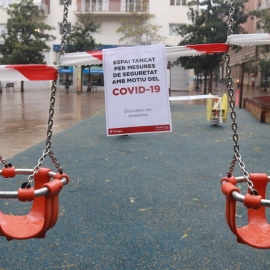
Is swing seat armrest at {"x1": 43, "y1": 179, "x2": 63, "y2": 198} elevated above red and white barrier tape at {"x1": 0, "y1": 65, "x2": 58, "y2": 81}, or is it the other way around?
red and white barrier tape at {"x1": 0, "y1": 65, "x2": 58, "y2": 81}

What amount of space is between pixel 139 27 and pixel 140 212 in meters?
32.8

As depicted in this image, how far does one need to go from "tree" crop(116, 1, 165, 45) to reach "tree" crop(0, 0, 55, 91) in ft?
23.3

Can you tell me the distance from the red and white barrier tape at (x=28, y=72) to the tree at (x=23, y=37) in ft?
99.3

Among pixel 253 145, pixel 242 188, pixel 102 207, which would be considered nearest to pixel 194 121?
pixel 253 145

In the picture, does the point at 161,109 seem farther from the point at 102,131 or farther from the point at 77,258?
the point at 102,131

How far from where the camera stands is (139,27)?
114ft

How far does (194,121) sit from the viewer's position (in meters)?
11.9

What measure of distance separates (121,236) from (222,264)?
91 centimetres

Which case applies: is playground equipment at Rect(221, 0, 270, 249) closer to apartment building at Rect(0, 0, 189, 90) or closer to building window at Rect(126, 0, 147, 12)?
apartment building at Rect(0, 0, 189, 90)

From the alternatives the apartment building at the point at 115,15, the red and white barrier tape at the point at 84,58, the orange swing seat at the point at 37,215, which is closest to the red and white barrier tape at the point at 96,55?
the red and white barrier tape at the point at 84,58

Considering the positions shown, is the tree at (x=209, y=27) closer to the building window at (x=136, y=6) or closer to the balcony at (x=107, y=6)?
the building window at (x=136, y=6)

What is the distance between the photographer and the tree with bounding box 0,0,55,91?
3136 cm

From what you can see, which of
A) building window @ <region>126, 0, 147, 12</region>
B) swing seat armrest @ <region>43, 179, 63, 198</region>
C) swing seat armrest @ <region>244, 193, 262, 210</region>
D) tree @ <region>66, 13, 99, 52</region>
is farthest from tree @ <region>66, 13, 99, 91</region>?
swing seat armrest @ <region>244, 193, 262, 210</region>

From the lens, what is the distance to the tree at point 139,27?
3299 cm
